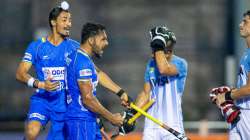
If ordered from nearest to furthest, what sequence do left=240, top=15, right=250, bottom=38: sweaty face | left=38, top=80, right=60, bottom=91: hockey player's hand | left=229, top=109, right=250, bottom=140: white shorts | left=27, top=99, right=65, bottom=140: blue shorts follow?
1. left=229, top=109, right=250, bottom=140: white shorts
2. left=240, top=15, right=250, bottom=38: sweaty face
3. left=38, top=80, right=60, bottom=91: hockey player's hand
4. left=27, top=99, right=65, bottom=140: blue shorts

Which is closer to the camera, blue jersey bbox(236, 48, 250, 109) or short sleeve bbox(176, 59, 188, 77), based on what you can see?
blue jersey bbox(236, 48, 250, 109)

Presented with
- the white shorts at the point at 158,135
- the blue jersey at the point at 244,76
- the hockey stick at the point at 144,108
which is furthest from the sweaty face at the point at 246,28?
the white shorts at the point at 158,135

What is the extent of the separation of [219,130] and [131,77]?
2.71 metres

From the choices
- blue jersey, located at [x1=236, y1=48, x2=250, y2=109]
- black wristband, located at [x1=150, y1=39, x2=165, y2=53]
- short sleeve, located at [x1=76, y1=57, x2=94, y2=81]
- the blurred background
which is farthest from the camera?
the blurred background

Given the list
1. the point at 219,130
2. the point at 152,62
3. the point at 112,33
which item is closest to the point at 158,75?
the point at 152,62

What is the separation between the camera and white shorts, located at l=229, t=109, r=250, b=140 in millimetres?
11430

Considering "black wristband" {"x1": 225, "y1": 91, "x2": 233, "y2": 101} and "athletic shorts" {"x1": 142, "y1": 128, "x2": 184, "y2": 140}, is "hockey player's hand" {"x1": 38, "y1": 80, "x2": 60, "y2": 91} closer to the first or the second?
"athletic shorts" {"x1": 142, "y1": 128, "x2": 184, "y2": 140}

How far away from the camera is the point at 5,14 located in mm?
22719

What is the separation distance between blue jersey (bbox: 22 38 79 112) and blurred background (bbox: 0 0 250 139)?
974 cm

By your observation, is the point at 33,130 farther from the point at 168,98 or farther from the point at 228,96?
the point at 228,96

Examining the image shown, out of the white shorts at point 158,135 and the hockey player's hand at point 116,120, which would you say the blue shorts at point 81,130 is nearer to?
the hockey player's hand at point 116,120

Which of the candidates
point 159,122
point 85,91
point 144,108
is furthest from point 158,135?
point 85,91

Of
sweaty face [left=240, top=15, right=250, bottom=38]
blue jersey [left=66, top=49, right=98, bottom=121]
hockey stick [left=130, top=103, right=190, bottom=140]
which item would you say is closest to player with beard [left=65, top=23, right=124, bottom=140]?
blue jersey [left=66, top=49, right=98, bottom=121]

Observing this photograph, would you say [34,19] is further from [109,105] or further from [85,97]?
[85,97]
